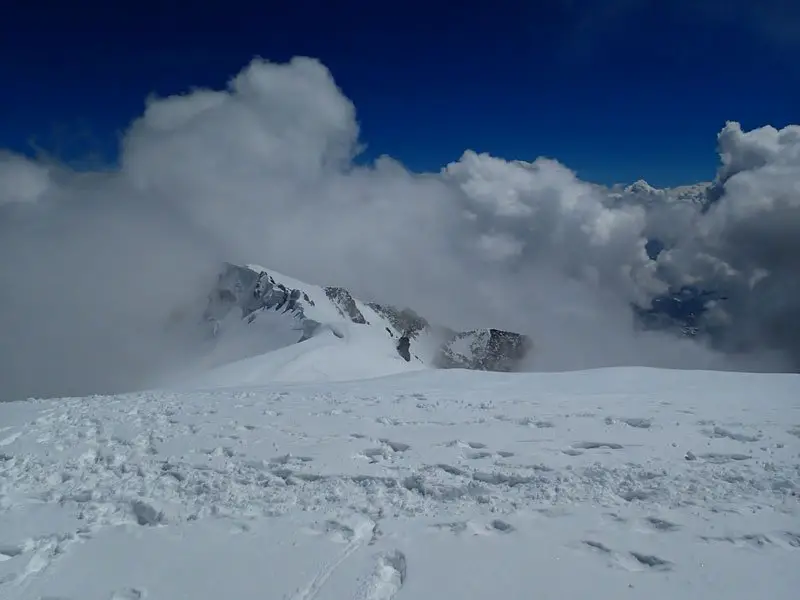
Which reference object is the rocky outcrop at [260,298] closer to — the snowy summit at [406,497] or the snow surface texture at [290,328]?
the snow surface texture at [290,328]

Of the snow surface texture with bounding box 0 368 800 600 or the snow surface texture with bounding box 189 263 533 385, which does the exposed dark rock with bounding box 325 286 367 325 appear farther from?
the snow surface texture with bounding box 0 368 800 600

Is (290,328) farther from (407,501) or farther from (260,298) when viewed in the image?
(407,501)

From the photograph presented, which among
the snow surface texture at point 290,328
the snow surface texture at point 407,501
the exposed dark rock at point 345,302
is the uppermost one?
the exposed dark rock at point 345,302

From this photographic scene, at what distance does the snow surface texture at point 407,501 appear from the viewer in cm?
723

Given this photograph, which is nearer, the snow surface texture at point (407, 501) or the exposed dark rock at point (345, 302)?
the snow surface texture at point (407, 501)

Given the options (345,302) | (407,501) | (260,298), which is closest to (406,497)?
(407,501)

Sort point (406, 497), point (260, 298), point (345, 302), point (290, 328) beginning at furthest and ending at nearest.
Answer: point (345, 302)
point (260, 298)
point (290, 328)
point (406, 497)

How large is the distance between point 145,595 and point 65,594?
1.12 metres

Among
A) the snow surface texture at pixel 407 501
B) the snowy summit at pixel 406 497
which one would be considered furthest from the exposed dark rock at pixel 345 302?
the snow surface texture at pixel 407 501

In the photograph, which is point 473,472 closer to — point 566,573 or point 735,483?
point 566,573

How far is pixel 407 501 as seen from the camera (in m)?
9.59

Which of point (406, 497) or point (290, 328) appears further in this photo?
point (290, 328)

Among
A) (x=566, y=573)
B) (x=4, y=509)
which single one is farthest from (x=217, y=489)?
(x=566, y=573)

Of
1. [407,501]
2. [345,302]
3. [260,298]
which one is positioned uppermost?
[345,302]
